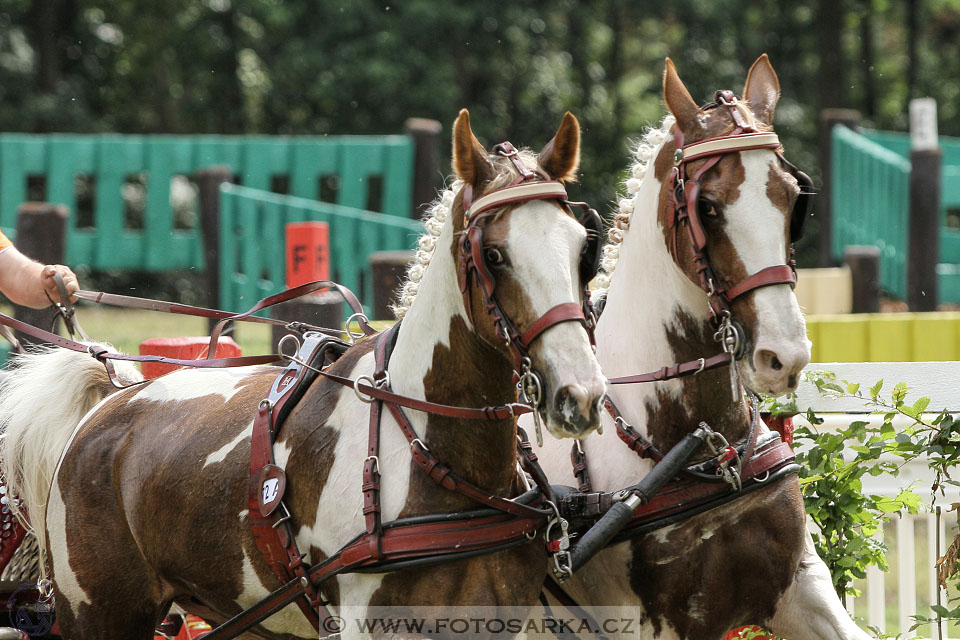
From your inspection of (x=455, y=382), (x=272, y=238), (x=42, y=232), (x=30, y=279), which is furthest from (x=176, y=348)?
(x=272, y=238)

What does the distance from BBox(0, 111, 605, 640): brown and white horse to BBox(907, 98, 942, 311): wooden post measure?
7.40 m

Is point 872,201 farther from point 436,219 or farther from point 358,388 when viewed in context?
point 358,388

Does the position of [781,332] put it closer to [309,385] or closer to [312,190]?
[309,385]

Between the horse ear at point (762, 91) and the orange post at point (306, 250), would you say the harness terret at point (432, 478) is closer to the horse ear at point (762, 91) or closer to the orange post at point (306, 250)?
the horse ear at point (762, 91)

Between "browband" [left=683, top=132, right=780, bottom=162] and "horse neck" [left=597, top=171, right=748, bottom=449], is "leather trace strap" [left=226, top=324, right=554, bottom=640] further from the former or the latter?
"browband" [left=683, top=132, right=780, bottom=162]

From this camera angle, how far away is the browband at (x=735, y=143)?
10.2ft

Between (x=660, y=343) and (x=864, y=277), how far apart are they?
6166 millimetres

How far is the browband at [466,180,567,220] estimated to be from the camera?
2.72 metres

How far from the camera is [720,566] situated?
128 inches

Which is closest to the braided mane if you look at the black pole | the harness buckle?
the harness buckle

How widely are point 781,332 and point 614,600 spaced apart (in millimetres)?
968

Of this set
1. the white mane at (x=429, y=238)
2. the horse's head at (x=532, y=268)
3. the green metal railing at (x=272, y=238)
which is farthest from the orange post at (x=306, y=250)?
the green metal railing at (x=272, y=238)

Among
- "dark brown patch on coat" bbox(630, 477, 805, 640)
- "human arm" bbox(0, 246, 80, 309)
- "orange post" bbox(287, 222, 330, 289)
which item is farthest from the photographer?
"orange post" bbox(287, 222, 330, 289)

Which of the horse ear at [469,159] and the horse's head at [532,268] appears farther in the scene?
the horse ear at [469,159]
